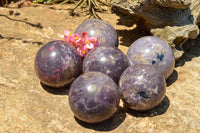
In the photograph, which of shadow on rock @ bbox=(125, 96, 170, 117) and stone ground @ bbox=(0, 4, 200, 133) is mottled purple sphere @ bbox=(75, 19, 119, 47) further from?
shadow on rock @ bbox=(125, 96, 170, 117)

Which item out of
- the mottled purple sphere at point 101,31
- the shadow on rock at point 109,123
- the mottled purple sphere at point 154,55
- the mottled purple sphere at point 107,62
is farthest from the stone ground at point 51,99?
the mottled purple sphere at point 101,31

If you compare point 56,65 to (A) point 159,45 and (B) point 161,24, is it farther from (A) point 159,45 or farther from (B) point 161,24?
(B) point 161,24

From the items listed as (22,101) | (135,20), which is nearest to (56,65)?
(22,101)

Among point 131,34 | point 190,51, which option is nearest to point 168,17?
point 190,51

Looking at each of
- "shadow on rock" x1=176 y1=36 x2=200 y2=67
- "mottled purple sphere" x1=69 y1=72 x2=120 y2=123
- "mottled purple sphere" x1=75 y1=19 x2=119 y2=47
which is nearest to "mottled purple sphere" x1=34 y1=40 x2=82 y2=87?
"mottled purple sphere" x1=69 y1=72 x2=120 y2=123

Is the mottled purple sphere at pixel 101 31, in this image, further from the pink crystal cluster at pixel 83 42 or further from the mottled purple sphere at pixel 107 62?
the mottled purple sphere at pixel 107 62

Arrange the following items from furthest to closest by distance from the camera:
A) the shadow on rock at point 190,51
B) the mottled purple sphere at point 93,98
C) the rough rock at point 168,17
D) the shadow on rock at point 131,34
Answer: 1. the shadow on rock at point 131,34
2. the shadow on rock at point 190,51
3. the rough rock at point 168,17
4. the mottled purple sphere at point 93,98
